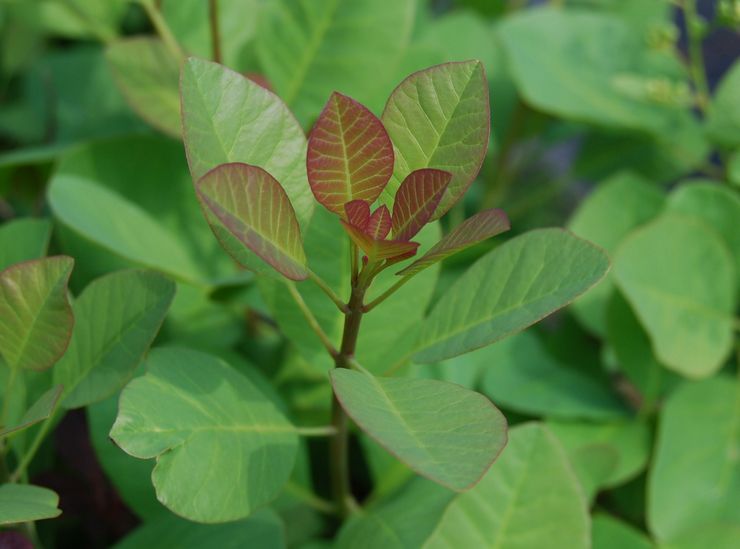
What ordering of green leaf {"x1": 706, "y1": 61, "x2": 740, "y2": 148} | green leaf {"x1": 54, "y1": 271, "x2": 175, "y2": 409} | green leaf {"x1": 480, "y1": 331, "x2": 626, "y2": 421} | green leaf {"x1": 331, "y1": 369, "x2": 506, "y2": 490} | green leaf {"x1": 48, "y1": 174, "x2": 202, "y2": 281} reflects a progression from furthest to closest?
1. green leaf {"x1": 706, "y1": 61, "x2": 740, "y2": 148}
2. green leaf {"x1": 480, "y1": 331, "x2": 626, "y2": 421}
3. green leaf {"x1": 48, "y1": 174, "x2": 202, "y2": 281}
4. green leaf {"x1": 54, "y1": 271, "x2": 175, "y2": 409}
5. green leaf {"x1": 331, "y1": 369, "x2": 506, "y2": 490}

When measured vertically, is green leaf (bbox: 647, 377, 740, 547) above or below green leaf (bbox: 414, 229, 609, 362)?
below

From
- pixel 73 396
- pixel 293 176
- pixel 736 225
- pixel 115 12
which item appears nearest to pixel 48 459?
pixel 73 396

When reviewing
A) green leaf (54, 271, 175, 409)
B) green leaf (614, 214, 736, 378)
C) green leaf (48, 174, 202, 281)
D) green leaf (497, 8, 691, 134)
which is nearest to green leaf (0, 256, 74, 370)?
green leaf (54, 271, 175, 409)

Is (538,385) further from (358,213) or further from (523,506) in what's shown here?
(358,213)

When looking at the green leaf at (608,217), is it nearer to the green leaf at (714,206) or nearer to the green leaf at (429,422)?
the green leaf at (714,206)

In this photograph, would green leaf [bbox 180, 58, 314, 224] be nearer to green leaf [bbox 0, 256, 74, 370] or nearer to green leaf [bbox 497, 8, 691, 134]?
green leaf [bbox 0, 256, 74, 370]

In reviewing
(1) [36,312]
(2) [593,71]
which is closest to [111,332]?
(1) [36,312]
